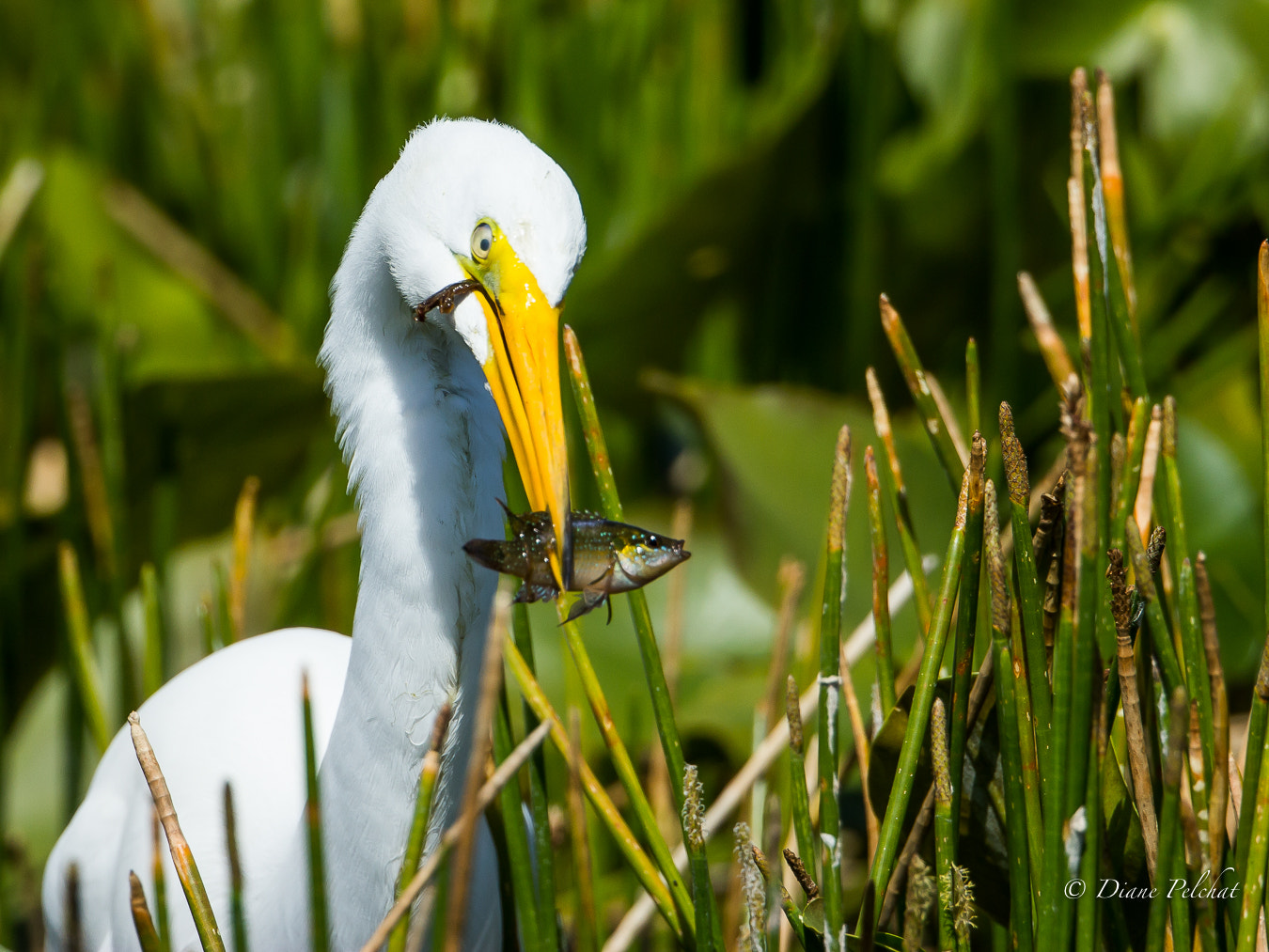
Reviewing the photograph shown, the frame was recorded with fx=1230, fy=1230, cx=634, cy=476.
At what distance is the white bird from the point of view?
0.54 m

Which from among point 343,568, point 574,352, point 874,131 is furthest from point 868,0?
point 574,352

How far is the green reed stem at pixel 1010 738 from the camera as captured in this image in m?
0.51

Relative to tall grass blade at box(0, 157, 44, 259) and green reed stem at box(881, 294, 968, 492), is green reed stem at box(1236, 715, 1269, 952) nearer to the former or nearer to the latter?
green reed stem at box(881, 294, 968, 492)

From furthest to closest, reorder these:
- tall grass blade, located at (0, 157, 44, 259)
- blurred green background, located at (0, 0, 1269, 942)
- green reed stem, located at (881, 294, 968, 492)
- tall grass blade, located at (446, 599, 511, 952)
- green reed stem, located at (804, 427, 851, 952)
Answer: tall grass blade, located at (0, 157, 44, 259), blurred green background, located at (0, 0, 1269, 942), green reed stem, located at (881, 294, 968, 492), green reed stem, located at (804, 427, 851, 952), tall grass blade, located at (446, 599, 511, 952)

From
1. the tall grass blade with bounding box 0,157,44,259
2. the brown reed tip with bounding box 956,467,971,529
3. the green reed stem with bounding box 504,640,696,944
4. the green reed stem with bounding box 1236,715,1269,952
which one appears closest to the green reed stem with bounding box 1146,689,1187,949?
the green reed stem with bounding box 1236,715,1269,952

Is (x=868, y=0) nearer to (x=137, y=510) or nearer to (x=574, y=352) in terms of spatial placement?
(x=137, y=510)

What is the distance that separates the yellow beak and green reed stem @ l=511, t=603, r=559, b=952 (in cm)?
8

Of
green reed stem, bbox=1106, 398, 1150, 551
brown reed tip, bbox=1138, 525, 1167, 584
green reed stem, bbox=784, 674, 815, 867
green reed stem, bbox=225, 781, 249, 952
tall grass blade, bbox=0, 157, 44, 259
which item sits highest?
tall grass blade, bbox=0, 157, 44, 259

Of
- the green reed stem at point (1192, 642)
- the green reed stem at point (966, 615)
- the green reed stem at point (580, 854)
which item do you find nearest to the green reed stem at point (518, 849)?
the green reed stem at point (580, 854)

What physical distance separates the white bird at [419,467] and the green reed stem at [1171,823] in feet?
0.83

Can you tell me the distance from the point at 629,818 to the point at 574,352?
0.72 meters

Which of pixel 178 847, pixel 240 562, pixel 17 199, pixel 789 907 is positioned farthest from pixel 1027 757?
pixel 17 199

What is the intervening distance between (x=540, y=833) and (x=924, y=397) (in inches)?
11.8

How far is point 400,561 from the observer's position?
627mm
